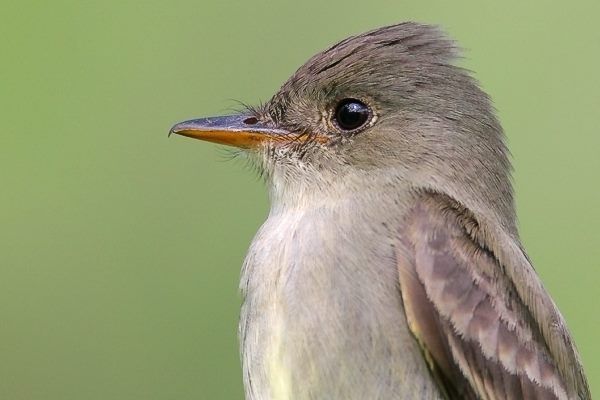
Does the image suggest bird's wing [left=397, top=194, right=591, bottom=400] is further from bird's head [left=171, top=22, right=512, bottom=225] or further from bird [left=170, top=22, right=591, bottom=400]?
bird's head [left=171, top=22, right=512, bottom=225]

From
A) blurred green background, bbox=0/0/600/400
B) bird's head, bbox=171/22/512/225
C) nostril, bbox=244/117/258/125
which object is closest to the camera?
bird's head, bbox=171/22/512/225

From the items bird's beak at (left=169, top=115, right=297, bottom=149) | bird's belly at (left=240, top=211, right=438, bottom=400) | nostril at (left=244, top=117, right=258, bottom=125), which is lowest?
bird's belly at (left=240, top=211, right=438, bottom=400)

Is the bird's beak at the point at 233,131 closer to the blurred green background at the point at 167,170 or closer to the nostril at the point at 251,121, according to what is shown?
the nostril at the point at 251,121

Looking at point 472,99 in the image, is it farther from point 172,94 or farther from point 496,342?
point 172,94

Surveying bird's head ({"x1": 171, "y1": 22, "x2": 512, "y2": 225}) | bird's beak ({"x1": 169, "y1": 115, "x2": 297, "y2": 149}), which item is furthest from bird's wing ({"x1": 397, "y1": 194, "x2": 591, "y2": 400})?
bird's beak ({"x1": 169, "y1": 115, "x2": 297, "y2": 149})

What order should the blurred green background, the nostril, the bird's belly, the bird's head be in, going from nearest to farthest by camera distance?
1. the bird's belly
2. the bird's head
3. the nostril
4. the blurred green background

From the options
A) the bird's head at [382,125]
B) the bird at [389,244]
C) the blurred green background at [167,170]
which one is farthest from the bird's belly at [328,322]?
the blurred green background at [167,170]

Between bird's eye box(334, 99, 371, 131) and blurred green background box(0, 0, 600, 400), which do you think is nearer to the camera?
bird's eye box(334, 99, 371, 131)
